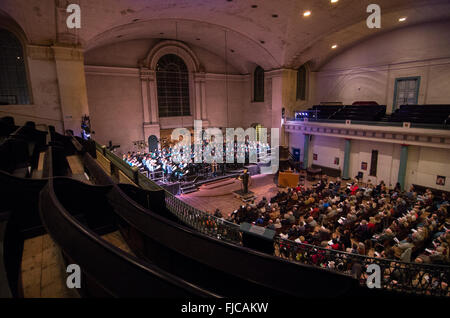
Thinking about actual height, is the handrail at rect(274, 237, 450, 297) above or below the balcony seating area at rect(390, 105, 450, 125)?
below

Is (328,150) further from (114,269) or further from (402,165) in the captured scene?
(114,269)

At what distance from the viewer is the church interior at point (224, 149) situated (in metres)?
1.95

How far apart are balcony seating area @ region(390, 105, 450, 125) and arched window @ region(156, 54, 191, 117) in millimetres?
15287

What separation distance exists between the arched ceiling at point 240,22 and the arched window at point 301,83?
62.4 inches

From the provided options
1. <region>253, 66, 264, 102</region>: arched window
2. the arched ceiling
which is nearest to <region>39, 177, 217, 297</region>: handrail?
the arched ceiling

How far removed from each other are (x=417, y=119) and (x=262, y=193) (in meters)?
9.17

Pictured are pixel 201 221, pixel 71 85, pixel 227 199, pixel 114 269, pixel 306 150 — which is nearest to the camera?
pixel 114 269

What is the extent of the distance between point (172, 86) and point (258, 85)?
316 inches

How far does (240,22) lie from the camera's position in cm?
1429

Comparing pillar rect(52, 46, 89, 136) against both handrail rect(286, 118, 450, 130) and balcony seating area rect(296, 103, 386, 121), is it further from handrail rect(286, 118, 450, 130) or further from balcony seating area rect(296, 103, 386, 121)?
balcony seating area rect(296, 103, 386, 121)

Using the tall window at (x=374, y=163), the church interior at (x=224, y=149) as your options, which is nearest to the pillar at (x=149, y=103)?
the church interior at (x=224, y=149)

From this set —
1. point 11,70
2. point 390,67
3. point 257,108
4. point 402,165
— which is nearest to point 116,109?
point 11,70

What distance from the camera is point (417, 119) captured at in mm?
12984

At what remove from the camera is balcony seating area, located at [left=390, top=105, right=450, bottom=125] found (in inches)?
492
